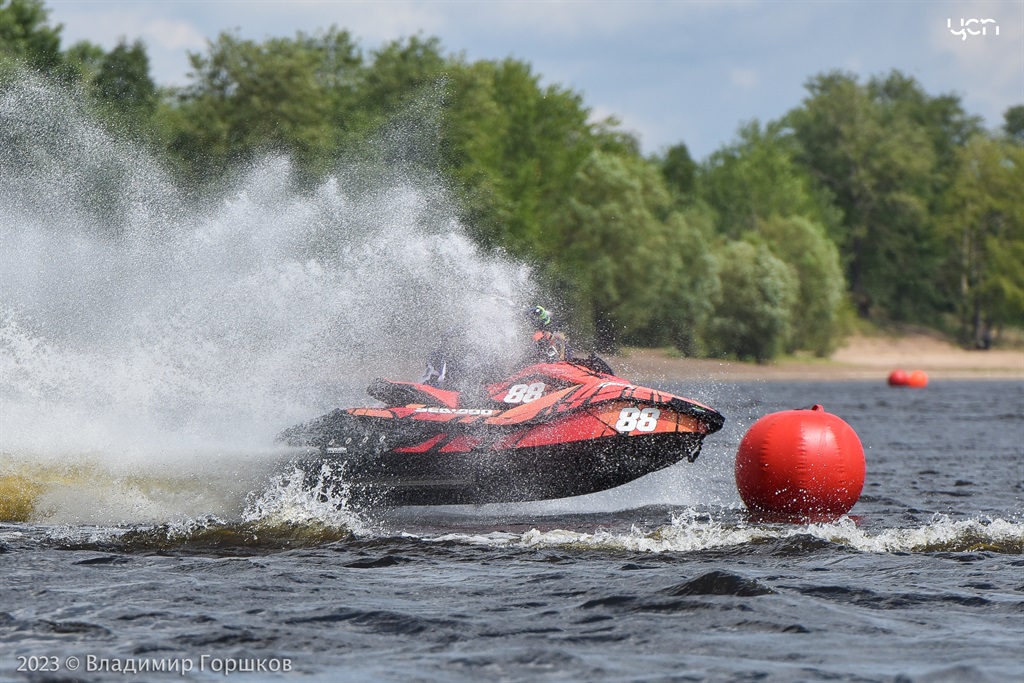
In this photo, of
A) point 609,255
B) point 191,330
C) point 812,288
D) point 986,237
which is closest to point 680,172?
point 812,288

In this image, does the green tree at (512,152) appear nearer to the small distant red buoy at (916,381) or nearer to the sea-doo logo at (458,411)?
the small distant red buoy at (916,381)

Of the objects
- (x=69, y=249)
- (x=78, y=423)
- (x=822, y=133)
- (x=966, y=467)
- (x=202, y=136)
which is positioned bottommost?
(x=966, y=467)

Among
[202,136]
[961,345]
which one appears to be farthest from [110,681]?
[961,345]

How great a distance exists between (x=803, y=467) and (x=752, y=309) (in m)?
51.4

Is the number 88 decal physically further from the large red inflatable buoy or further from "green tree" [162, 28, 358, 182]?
"green tree" [162, 28, 358, 182]

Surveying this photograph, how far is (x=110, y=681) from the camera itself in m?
6.74

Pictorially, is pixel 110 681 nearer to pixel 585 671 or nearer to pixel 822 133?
pixel 585 671

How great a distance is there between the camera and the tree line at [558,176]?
5012 cm

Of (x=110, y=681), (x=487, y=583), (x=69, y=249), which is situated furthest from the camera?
(x=69, y=249)

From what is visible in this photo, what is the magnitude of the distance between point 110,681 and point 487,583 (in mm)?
3203

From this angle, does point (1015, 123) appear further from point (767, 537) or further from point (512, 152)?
point (767, 537)

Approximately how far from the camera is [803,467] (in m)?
11.6

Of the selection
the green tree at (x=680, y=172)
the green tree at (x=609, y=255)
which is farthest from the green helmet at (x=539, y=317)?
the green tree at (x=680, y=172)

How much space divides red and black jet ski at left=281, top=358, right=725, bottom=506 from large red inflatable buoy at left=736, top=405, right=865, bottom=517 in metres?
0.93
